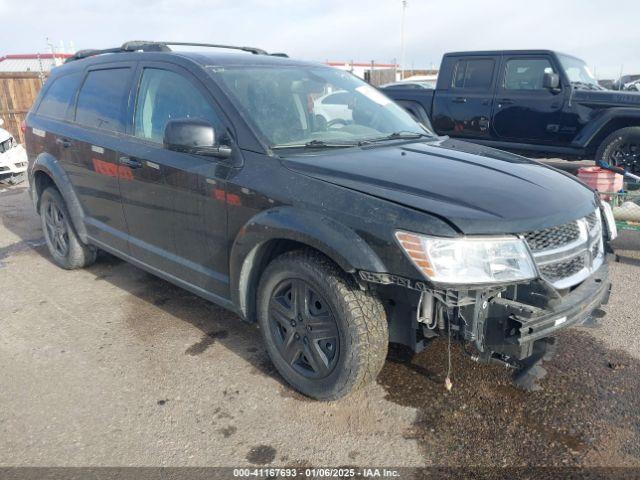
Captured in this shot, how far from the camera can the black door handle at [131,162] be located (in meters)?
3.60

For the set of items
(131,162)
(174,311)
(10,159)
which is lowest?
(174,311)

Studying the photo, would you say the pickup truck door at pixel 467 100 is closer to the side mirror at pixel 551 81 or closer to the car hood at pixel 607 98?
the side mirror at pixel 551 81

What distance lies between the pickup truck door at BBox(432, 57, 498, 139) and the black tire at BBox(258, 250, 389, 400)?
6397 mm

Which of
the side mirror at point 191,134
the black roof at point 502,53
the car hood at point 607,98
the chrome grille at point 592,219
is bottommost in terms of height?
the chrome grille at point 592,219

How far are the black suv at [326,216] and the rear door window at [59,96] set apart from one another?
44cm

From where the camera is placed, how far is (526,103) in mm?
7867

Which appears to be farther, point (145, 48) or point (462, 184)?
point (145, 48)

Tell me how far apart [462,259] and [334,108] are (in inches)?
67.9

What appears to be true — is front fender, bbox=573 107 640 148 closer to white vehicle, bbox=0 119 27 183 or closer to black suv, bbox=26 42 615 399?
black suv, bbox=26 42 615 399

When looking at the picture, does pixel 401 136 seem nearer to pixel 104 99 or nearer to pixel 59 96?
pixel 104 99

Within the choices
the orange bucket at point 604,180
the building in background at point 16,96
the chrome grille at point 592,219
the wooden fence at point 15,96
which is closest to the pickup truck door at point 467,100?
the orange bucket at point 604,180

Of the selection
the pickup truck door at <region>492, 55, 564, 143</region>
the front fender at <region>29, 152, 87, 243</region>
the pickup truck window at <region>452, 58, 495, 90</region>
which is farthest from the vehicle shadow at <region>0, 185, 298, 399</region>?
the pickup truck window at <region>452, 58, 495, 90</region>

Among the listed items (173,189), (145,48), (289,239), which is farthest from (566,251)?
(145,48)

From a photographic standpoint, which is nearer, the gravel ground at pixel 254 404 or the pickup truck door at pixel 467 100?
the gravel ground at pixel 254 404
